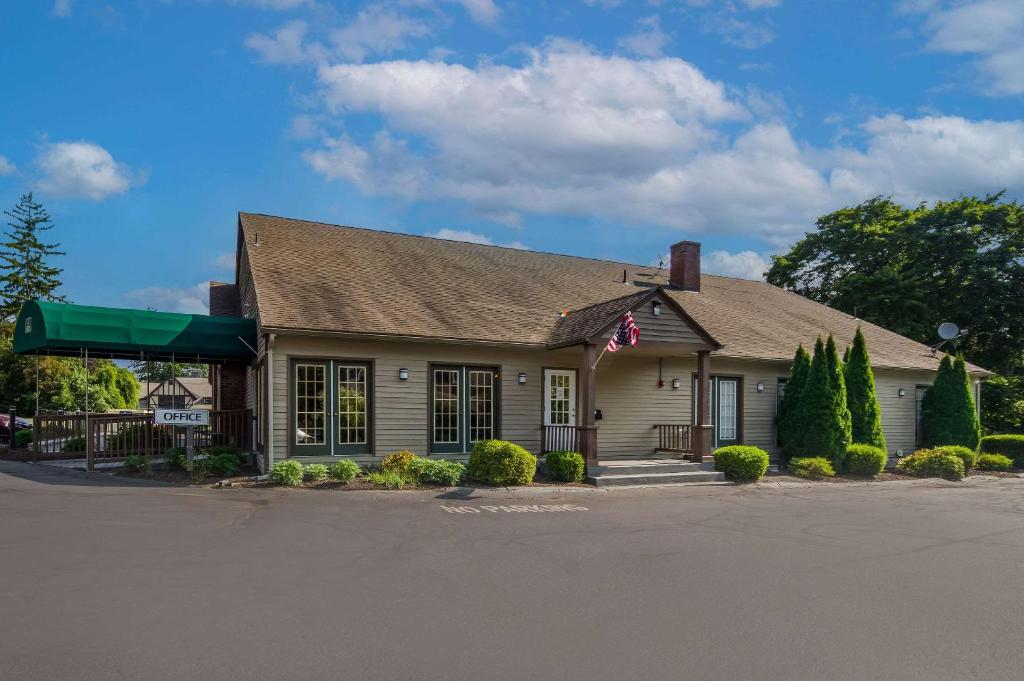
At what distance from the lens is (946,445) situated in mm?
21953

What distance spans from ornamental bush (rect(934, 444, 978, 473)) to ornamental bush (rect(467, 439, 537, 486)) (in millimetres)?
12474

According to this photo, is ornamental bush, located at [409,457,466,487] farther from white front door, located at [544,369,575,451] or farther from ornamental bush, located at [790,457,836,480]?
ornamental bush, located at [790,457,836,480]

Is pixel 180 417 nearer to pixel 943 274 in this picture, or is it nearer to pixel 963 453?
pixel 963 453

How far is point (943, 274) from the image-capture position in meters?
36.8

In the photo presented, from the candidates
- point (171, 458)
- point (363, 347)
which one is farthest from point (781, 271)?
point (171, 458)

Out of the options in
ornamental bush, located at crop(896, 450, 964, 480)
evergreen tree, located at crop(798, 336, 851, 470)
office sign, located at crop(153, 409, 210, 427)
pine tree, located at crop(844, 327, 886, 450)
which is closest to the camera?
office sign, located at crop(153, 409, 210, 427)

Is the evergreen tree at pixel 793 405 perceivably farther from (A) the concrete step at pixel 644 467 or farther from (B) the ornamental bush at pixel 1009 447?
(B) the ornamental bush at pixel 1009 447

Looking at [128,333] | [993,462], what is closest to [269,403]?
[128,333]

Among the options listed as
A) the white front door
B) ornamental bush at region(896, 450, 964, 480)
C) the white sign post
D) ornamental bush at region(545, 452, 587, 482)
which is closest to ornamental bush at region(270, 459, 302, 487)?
the white sign post

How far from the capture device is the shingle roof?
51.5 ft

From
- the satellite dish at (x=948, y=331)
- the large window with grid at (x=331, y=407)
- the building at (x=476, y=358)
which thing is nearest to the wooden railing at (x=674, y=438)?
the building at (x=476, y=358)

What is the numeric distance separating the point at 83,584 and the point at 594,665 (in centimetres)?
466

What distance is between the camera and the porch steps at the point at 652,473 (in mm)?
15305

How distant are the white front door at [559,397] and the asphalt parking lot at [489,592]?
19.0ft
